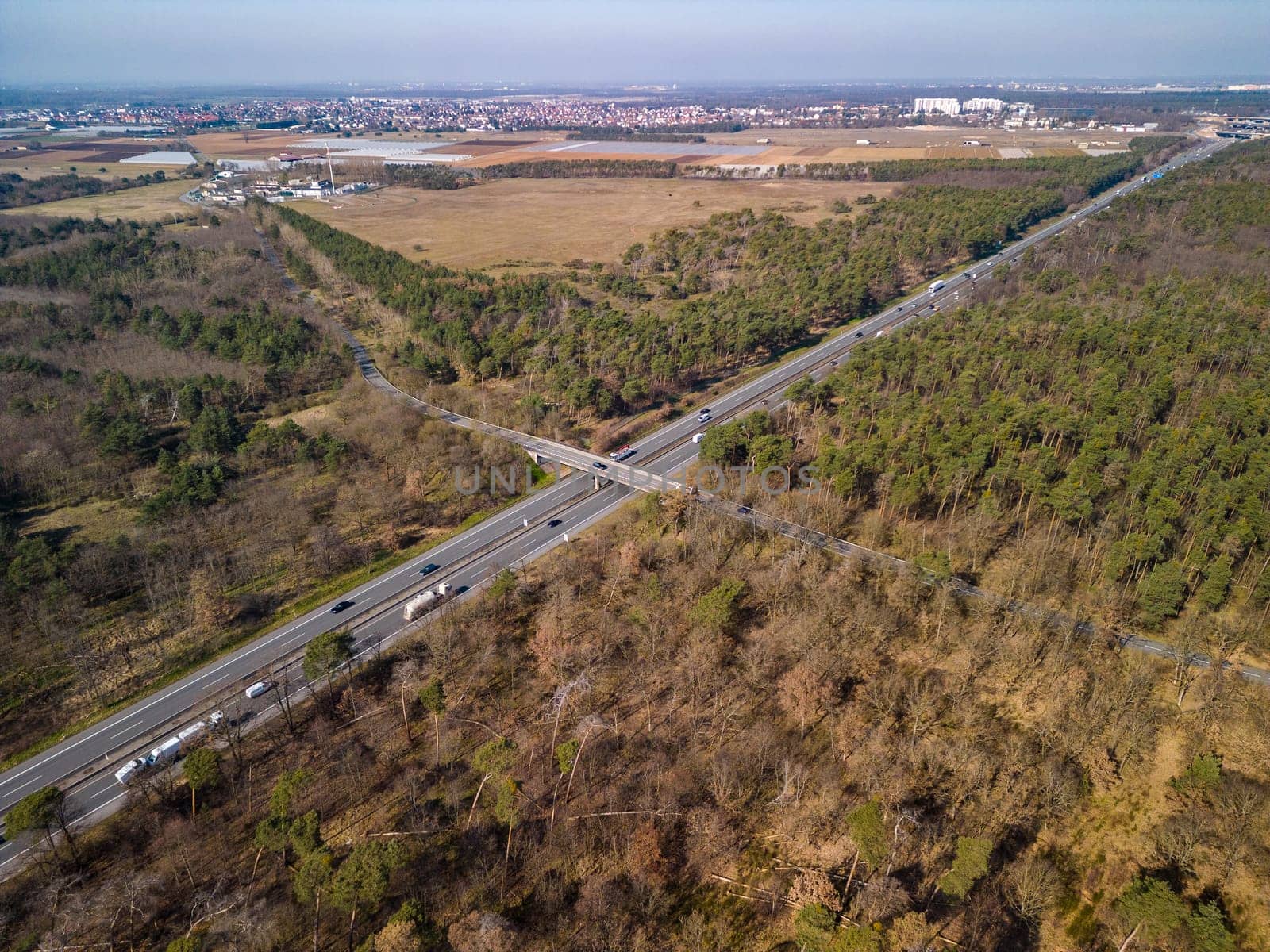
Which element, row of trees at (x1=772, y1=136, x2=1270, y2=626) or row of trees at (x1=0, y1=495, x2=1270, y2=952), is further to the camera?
row of trees at (x1=772, y1=136, x2=1270, y2=626)

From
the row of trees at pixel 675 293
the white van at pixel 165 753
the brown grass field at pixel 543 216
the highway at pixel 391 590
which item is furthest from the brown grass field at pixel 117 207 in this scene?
the white van at pixel 165 753

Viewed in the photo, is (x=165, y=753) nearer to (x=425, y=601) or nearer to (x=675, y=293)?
(x=425, y=601)

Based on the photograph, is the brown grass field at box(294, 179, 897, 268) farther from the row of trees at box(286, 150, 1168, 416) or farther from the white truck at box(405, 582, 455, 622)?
the white truck at box(405, 582, 455, 622)

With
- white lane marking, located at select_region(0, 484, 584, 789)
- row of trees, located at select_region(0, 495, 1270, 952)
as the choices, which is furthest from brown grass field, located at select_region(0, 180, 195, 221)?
row of trees, located at select_region(0, 495, 1270, 952)

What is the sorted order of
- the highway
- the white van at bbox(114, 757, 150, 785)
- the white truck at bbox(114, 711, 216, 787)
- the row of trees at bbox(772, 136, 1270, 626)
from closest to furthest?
the white van at bbox(114, 757, 150, 785) < the white truck at bbox(114, 711, 216, 787) < the highway < the row of trees at bbox(772, 136, 1270, 626)

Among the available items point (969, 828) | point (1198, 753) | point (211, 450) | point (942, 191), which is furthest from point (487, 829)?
point (942, 191)

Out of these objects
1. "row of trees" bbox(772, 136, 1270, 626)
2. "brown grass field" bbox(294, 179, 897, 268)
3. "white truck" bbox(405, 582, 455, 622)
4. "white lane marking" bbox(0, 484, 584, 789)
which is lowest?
"white lane marking" bbox(0, 484, 584, 789)

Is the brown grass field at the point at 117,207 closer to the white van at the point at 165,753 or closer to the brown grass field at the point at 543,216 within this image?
the brown grass field at the point at 543,216
